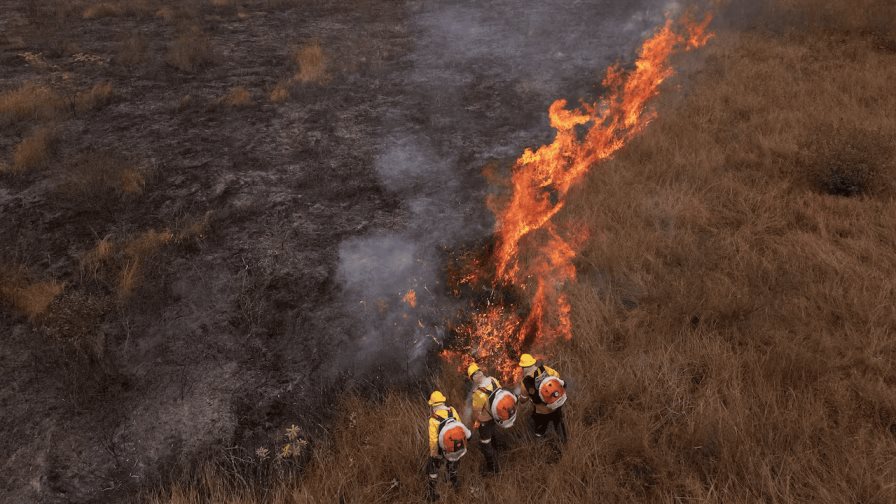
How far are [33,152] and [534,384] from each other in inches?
279

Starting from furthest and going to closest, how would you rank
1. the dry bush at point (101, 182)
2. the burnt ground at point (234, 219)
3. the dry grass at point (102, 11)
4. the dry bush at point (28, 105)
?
the dry grass at point (102, 11) < the dry bush at point (28, 105) < the dry bush at point (101, 182) < the burnt ground at point (234, 219)

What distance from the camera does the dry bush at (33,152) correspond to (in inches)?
245

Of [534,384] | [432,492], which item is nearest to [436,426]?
[432,492]

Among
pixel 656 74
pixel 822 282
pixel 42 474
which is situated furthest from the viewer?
pixel 656 74

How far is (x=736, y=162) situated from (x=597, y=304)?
3.37 m

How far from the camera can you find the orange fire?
423cm

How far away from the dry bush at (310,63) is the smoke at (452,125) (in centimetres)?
161

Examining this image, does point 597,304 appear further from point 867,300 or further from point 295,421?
point 295,421

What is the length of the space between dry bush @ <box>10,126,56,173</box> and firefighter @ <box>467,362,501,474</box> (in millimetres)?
6601

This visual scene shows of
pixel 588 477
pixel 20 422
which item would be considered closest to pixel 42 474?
pixel 20 422

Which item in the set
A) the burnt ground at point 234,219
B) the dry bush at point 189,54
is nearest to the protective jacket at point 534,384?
the burnt ground at point 234,219

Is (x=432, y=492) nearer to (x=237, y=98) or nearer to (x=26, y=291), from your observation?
(x=26, y=291)

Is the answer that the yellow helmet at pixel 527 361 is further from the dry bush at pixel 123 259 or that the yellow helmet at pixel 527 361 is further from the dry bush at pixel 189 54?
the dry bush at pixel 189 54

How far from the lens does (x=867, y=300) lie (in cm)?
385
